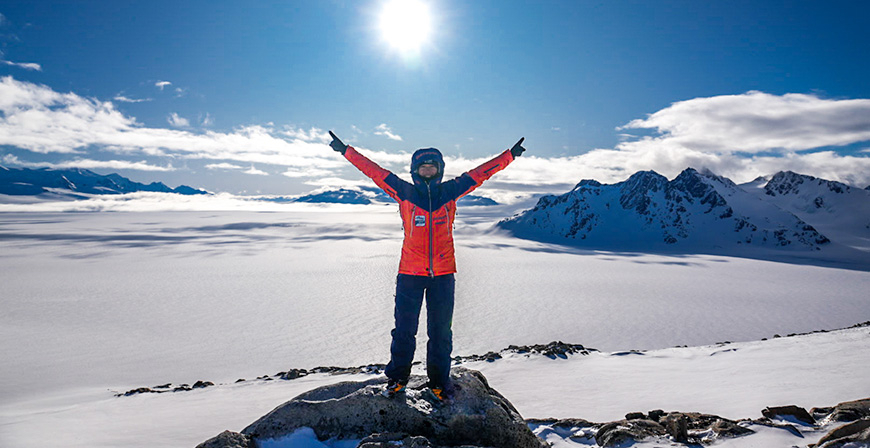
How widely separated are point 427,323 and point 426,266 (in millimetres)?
674

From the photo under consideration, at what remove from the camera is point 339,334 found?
27.4 metres

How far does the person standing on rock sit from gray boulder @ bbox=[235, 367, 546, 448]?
13.0 inches

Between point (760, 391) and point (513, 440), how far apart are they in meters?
7.68

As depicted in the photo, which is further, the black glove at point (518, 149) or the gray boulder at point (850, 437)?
the black glove at point (518, 149)

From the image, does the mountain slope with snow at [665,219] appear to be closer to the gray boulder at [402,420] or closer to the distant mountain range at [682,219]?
the distant mountain range at [682,219]

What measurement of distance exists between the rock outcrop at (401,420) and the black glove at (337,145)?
2.78 metres

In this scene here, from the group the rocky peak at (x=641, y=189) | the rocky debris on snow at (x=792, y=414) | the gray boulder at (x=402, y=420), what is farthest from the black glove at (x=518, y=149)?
the rocky peak at (x=641, y=189)

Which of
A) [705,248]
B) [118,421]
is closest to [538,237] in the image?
[705,248]

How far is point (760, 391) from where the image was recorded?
867cm

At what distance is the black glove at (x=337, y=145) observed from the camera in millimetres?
4912

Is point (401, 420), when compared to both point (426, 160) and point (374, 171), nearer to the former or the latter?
point (374, 171)

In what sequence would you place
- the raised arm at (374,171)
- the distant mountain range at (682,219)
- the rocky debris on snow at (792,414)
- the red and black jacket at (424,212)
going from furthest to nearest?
the distant mountain range at (682,219) < the rocky debris on snow at (792,414) < the raised arm at (374,171) < the red and black jacket at (424,212)

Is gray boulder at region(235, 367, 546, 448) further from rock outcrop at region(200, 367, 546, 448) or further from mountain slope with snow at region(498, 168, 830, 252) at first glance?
mountain slope with snow at region(498, 168, 830, 252)

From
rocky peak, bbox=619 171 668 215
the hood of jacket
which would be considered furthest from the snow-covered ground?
rocky peak, bbox=619 171 668 215
